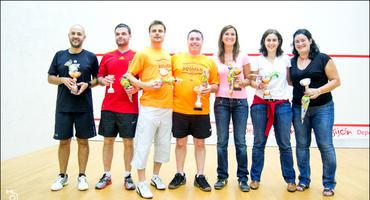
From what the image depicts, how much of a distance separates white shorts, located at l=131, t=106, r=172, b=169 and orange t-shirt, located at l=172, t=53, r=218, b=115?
0.32 ft

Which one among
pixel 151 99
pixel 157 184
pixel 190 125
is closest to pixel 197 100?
pixel 190 125

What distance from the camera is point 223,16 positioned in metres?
4.33

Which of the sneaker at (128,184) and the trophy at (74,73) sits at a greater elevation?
the trophy at (74,73)

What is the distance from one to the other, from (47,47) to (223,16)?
2.52m

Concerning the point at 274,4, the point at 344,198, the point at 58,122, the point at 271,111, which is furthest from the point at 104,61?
the point at 274,4

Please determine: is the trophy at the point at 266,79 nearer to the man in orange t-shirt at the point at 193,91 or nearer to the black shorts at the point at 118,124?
the man in orange t-shirt at the point at 193,91

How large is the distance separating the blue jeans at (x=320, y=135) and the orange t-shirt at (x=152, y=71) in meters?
0.91

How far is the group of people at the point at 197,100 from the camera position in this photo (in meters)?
2.02

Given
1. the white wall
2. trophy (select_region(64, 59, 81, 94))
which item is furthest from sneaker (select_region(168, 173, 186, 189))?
the white wall

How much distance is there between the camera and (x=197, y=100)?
2.02 meters

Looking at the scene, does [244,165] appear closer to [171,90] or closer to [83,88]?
[171,90]


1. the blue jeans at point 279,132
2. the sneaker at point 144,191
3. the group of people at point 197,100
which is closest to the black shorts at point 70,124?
the group of people at point 197,100

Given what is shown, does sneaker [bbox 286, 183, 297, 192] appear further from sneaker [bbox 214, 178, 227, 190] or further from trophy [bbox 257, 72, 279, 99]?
trophy [bbox 257, 72, 279, 99]

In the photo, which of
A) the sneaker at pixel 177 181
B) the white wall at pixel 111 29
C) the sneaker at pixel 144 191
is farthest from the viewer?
the white wall at pixel 111 29
